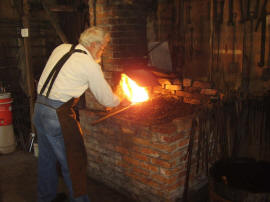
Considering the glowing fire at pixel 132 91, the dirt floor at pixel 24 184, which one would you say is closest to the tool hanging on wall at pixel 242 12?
the glowing fire at pixel 132 91

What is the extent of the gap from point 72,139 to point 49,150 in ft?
1.52

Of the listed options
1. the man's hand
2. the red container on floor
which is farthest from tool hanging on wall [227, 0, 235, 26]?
the red container on floor

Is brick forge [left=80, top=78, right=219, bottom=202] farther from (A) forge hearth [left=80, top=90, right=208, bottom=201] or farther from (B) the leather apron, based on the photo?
(B) the leather apron

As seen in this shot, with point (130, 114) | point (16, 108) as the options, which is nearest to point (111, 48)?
point (130, 114)

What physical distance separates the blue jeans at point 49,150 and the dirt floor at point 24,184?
0.60 metres

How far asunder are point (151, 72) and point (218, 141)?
4.06 feet

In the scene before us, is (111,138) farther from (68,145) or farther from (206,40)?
(206,40)

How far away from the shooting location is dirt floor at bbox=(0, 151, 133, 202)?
396 cm

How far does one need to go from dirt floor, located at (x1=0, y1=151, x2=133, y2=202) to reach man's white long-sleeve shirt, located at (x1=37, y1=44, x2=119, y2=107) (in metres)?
1.54

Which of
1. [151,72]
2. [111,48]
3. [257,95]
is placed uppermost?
[111,48]

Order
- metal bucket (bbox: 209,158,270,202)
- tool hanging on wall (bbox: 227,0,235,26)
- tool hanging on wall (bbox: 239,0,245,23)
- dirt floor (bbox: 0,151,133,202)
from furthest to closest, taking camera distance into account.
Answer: dirt floor (bbox: 0,151,133,202) → tool hanging on wall (bbox: 227,0,235,26) → tool hanging on wall (bbox: 239,0,245,23) → metal bucket (bbox: 209,158,270,202)

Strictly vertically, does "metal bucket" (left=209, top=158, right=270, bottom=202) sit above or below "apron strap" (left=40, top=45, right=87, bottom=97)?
below

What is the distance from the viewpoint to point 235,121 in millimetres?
3611

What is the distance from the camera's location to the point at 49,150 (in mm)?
3426
